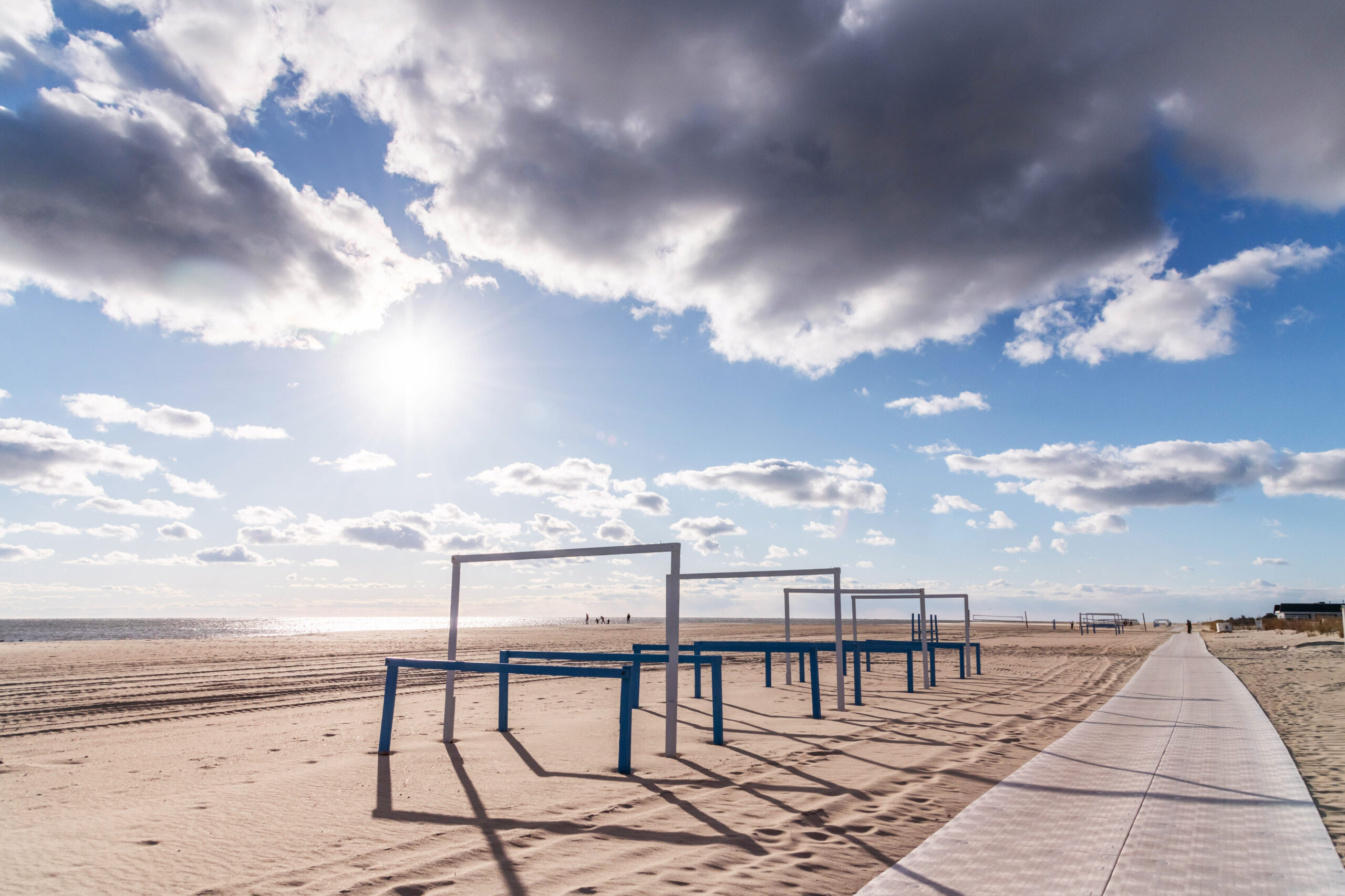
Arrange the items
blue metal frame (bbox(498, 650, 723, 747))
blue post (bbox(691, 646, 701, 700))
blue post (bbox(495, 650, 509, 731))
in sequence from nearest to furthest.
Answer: blue metal frame (bbox(498, 650, 723, 747))
blue post (bbox(495, 650, 509, 731))
blue post (bbox(691, 646, 701, 700))

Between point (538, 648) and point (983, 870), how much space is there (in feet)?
92.5

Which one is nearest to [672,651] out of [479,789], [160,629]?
[479,789]

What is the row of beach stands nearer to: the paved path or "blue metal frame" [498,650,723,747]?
"blue metal frame" [498,650,723,747]

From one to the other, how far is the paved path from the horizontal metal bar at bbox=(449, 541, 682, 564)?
143 inches

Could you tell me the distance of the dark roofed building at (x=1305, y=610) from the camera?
8019 centimetres

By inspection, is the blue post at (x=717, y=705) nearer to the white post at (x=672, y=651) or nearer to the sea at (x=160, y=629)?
the white post at (x=672, y=651)

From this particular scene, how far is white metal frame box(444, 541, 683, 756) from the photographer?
739 cm

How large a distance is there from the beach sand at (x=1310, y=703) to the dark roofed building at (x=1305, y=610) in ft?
215

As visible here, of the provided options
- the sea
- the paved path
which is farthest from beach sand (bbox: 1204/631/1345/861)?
the sea

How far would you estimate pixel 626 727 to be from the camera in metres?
6.80

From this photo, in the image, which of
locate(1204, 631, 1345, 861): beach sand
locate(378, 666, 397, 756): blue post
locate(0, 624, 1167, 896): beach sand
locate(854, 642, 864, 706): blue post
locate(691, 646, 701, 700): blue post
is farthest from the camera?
locate(854, 642, 864, 706): blue post

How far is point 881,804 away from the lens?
5383mm

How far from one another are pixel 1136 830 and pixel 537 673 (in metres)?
4.70

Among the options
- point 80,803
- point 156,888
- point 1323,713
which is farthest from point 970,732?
point 80,803
